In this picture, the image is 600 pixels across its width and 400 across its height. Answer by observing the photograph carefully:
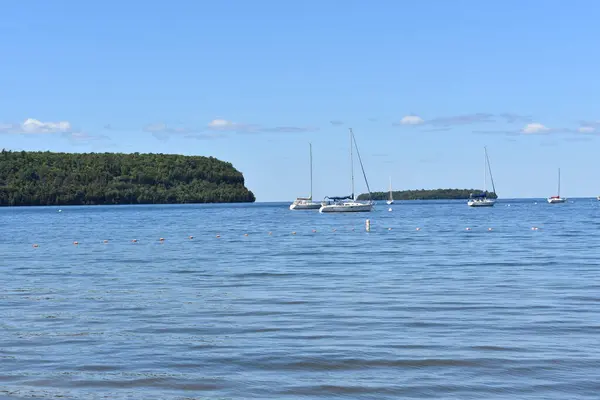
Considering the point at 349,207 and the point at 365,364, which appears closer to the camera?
the point at 365,364

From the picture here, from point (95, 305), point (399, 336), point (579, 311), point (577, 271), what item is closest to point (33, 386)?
point (399, 336)

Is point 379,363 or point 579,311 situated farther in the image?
point 579,311

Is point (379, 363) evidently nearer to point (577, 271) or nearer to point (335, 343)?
point (335, 343)

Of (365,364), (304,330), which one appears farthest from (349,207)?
(365,364)

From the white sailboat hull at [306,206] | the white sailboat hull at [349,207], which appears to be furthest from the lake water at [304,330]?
the white sailboat hull at [306,206]

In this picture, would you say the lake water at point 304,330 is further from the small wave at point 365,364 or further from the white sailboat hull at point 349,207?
the white sailboat hull at point 349,207

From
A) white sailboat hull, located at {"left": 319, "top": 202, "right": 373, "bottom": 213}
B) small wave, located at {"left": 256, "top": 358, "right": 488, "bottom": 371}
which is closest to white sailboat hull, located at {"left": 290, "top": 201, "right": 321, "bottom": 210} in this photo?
white sailboat hull, located at {"left": 319, "top": 202, "right": 373, "bottom": 213}

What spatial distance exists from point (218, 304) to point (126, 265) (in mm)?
16639

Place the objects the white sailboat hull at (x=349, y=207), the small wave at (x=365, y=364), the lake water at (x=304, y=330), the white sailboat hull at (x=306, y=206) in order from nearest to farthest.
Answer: the lake water at (x=304, y=330) → the small wave at (x=365, y=364) → the white sailboat hull at (x=349, y=207) → the white sailboat hull at (x=306, y=206)

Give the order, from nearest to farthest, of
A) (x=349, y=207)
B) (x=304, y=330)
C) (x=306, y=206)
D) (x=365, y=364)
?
1. (x=365, y=364)
2. (x=304, y=330)
3. (x=349, y=207)
4. (x=306, y=206)

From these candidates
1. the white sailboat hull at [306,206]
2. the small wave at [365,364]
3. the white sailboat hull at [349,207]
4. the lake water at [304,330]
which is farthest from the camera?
the white sailboat hull at [306,206]

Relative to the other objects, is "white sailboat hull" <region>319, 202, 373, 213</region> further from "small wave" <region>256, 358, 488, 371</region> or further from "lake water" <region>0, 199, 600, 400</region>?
"small wave" <region>256, 358, 488, 371</region>

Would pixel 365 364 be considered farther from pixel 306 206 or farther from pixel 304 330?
pixel 306 206

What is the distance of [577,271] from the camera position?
110 feet
